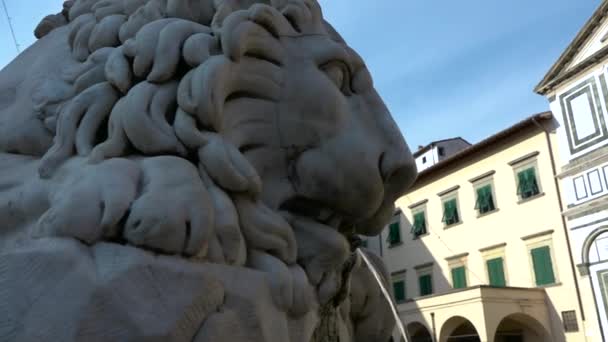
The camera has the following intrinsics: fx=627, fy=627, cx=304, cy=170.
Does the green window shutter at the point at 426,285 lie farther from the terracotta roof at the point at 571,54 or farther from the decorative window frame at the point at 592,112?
the terracotta roof at the point at 571,54

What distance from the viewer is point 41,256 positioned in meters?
1.12

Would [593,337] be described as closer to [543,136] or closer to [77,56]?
[543,136]

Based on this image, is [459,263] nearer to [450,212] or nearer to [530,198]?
[450,212]

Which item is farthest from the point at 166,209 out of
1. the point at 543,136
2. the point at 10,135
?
the point at 543,136

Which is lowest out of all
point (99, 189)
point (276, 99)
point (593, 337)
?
point (593, 337)

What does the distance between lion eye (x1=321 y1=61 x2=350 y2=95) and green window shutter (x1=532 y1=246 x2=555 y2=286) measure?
13952 mm

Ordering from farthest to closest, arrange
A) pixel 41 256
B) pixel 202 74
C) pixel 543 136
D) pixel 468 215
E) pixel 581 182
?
1. pixel 468 215
2. pixel 543 136
3. pixel 581 182
4. pixel 202 74
5. pixel 41 256

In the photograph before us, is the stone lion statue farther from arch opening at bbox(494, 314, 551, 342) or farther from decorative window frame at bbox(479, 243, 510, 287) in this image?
decorative window frame at bbox(479, 243, 510, 287)

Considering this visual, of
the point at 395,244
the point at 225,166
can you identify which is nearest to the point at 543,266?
the point at 395,244

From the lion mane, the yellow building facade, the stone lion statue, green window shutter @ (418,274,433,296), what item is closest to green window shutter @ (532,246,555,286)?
the yellow building facade

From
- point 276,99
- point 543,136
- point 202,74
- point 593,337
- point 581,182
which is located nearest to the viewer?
point 202,74

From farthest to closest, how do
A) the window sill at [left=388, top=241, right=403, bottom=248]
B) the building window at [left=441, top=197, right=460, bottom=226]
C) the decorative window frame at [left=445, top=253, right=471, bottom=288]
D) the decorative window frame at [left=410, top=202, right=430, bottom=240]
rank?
the window sill at [left=388, top=241, right=403, bottom=248]
the decorative window frame at [left=410, top=202, right=430, bottom=240]
the building window at [left=441, top=197, right=460, bottom=226]
the decorative window frame at [left=445, top=253, right=471, bottom=288]

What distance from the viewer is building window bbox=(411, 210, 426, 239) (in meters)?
18.7

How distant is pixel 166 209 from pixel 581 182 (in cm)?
1431
